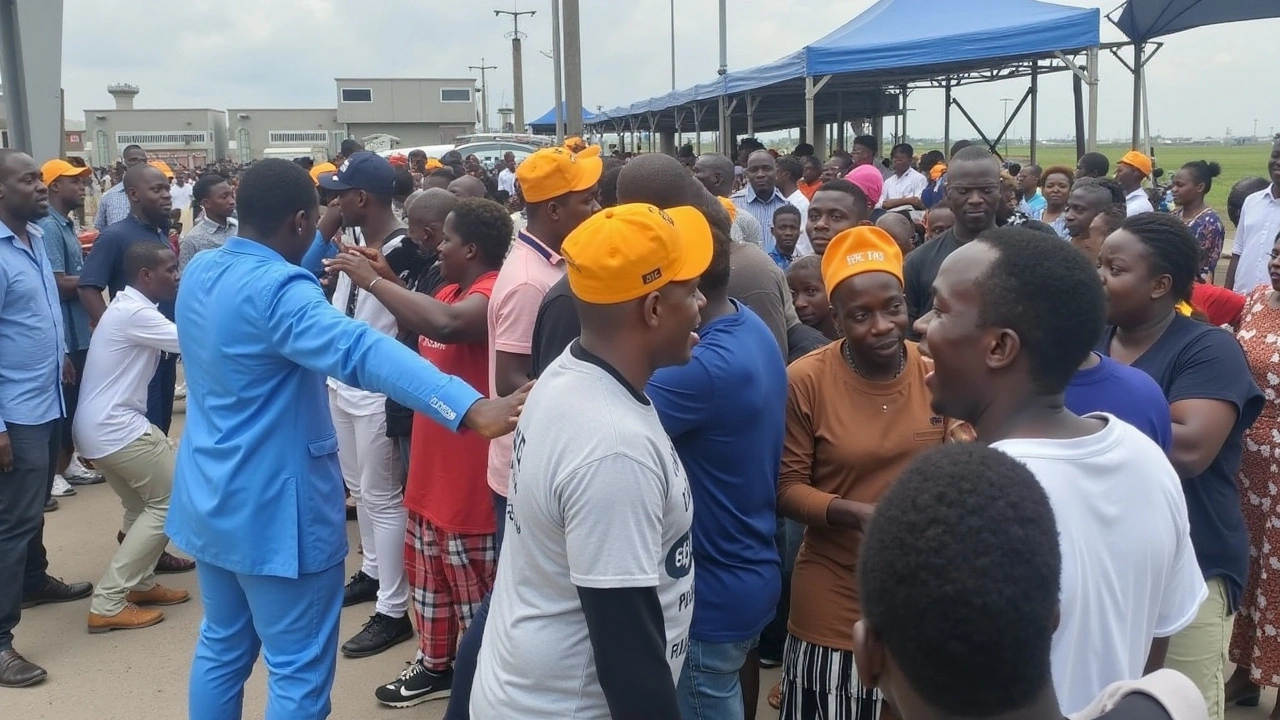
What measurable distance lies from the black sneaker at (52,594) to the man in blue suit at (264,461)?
2.67 m

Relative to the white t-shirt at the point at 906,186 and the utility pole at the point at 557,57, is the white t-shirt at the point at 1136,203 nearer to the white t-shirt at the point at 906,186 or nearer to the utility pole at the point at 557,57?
the white t-shirt at the point at 906,186

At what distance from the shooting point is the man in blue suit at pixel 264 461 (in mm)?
2941

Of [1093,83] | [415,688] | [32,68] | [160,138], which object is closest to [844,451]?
[415,688]

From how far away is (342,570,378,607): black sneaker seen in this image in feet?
16.8

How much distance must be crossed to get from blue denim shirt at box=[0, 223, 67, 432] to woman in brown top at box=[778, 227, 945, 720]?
3.70 meters

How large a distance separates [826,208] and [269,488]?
3.48m

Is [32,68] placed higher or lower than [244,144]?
lower

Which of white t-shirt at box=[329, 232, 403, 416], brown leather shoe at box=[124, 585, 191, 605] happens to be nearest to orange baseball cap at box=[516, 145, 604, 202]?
white t-shirt at box=[329, 232, 403, 416]

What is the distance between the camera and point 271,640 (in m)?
3.04

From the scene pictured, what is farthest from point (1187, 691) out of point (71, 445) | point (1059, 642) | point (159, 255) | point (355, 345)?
point (71, 445)

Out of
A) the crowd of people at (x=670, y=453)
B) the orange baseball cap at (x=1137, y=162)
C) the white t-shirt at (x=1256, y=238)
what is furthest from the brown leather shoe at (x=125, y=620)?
the orange baseball cap at (x=1137, y=162)

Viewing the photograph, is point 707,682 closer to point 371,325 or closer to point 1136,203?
point 371,325

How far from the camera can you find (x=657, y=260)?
6.19ft

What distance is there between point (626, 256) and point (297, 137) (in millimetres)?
68363
